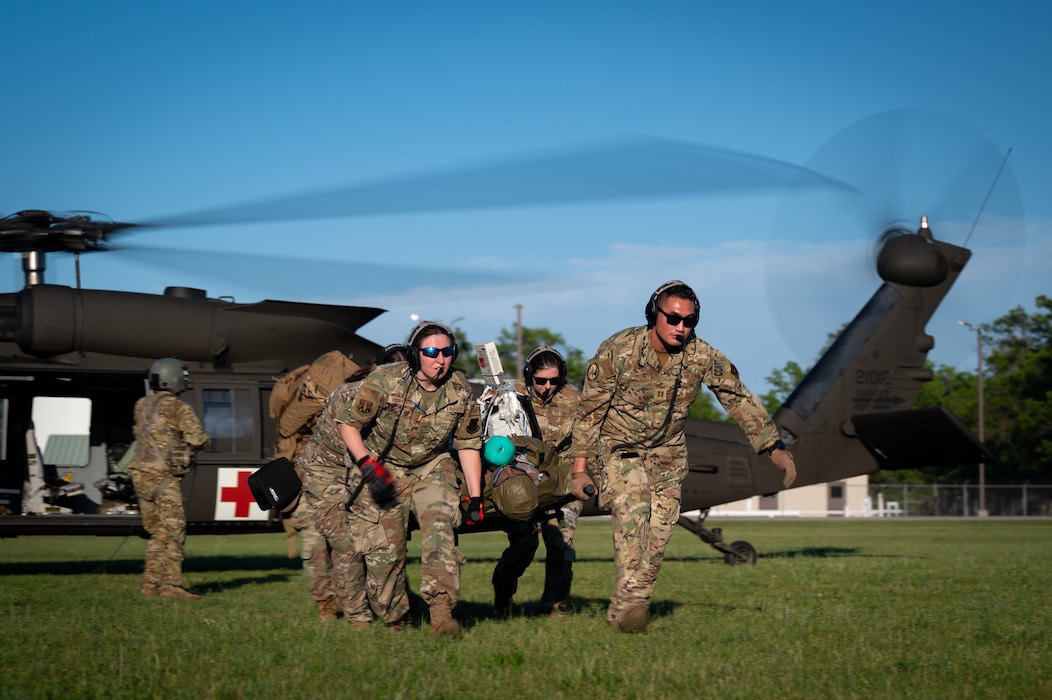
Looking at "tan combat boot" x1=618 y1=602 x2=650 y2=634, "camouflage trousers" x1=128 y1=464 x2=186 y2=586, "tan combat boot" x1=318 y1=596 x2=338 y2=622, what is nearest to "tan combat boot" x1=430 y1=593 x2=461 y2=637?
"tan combat boot" x1=618 y1=602 x2=650 y2=634

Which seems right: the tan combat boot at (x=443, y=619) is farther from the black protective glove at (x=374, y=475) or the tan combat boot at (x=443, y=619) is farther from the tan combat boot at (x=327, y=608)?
the tan combat boot at (x=327, y=608)

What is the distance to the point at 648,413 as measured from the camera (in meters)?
7.89

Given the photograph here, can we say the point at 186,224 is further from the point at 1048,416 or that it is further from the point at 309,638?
the point at 1048,416

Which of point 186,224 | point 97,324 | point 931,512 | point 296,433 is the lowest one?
point 931,512

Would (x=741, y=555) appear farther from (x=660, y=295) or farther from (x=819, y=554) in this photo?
(x=660, y=295)

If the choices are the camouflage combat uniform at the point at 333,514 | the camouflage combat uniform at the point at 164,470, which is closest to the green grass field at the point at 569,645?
the camouflage combat uniform at the point at 333,514

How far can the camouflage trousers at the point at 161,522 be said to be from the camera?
1045 centimetres

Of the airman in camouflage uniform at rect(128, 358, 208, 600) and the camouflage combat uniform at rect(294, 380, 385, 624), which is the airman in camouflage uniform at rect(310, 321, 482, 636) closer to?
the camouflage combat uniform at rect(294, 380, 385, 624)

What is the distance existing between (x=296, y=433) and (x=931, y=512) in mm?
50366

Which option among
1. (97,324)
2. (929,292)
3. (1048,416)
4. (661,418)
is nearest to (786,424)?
(929,292)

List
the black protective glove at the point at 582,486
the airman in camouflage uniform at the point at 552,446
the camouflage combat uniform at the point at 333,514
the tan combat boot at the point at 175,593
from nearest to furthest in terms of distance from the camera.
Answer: the black protective glove at the point at 582,486, the camouflage combat uniform at the point at 333,514, the airman in camouflage uniform at the point at 552,446, the tan combat boot at the point at 175,593

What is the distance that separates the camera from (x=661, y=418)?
791 centimetres

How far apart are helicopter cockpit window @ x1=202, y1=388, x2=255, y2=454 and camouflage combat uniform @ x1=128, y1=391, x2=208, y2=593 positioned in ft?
8.46

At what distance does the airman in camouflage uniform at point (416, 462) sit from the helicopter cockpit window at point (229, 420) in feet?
20.0
